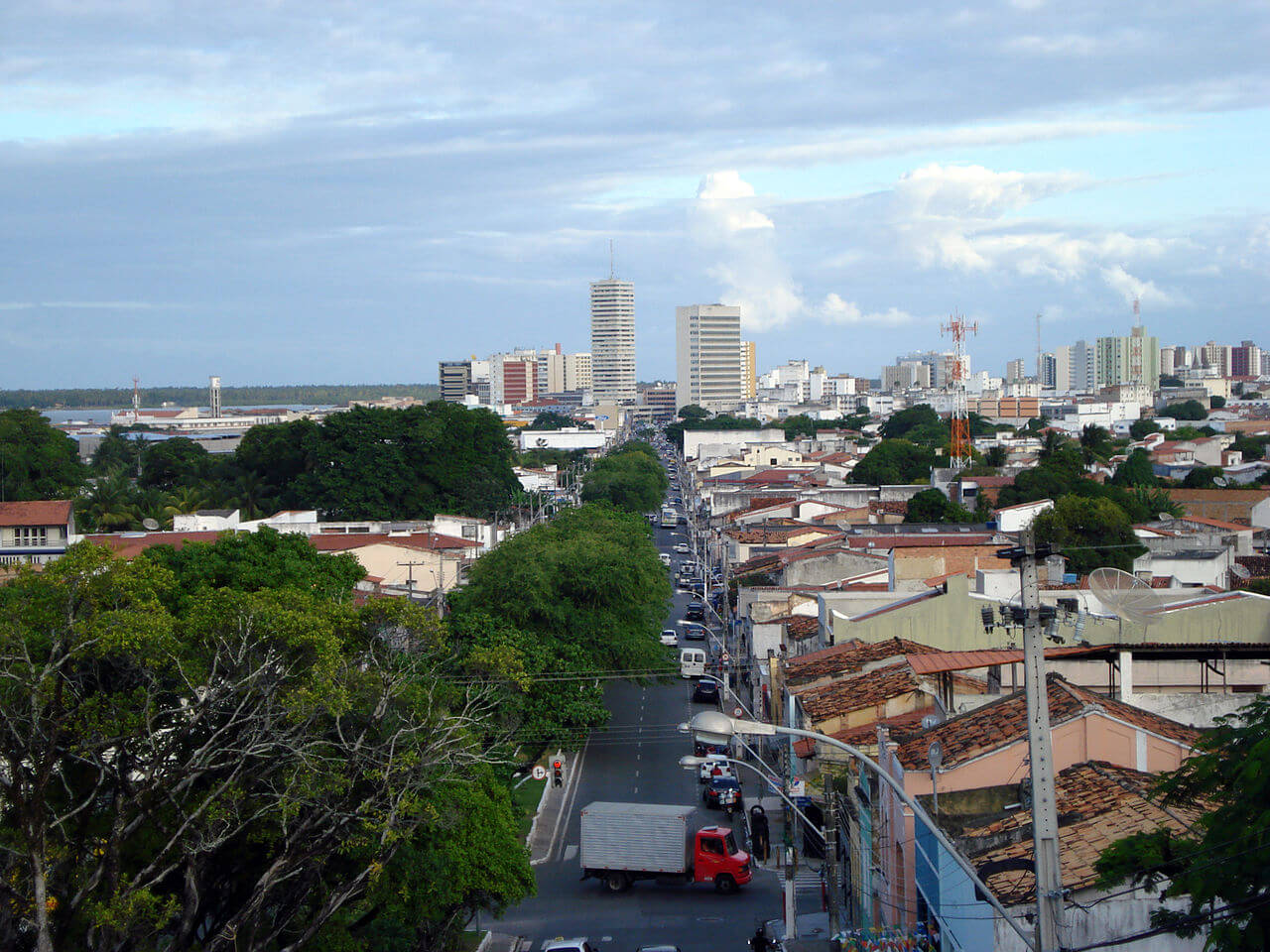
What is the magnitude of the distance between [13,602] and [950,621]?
17310 millimetres

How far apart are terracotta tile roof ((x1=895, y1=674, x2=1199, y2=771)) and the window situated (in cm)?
3858

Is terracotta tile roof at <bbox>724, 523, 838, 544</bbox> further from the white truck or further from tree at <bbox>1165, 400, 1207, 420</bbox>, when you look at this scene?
tree at <bbox>1165, 400, 1207, 420</bbox>

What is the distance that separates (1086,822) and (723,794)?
1345 centimetres

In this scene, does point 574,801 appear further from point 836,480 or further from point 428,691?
point 836,480

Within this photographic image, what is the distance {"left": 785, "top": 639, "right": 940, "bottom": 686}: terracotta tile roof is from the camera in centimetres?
2428

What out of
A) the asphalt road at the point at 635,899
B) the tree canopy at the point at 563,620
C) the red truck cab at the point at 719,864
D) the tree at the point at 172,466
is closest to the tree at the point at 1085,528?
Result: the tree canopy at the point at 563,620

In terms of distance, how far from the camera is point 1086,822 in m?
13.7

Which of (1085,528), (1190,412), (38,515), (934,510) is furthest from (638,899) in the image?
(1190,412)

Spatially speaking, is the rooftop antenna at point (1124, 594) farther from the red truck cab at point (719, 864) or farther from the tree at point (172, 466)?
the tree at point (172, 466)

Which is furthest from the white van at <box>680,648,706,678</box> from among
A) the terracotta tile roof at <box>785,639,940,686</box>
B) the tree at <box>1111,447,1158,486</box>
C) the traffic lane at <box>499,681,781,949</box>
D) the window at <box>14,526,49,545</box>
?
the tree at <box>1111,447,1158,486</box>

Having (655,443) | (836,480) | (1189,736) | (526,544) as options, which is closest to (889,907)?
(1189,736)

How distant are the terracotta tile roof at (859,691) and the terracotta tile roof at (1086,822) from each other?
6.34 meters

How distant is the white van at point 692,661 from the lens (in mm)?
36831

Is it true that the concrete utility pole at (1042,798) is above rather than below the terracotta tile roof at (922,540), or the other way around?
above
